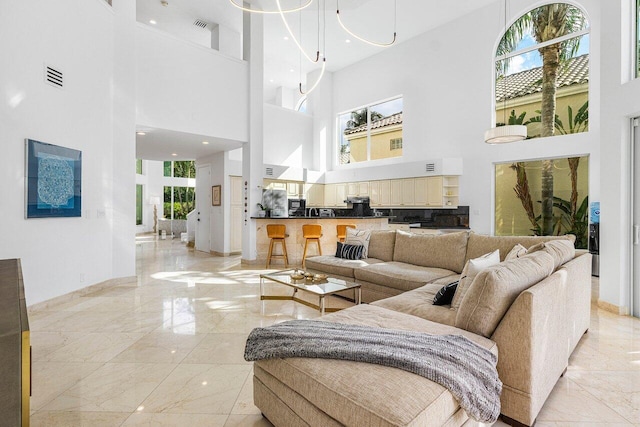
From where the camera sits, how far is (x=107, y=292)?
5023 mm

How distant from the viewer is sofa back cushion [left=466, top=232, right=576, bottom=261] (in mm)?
3770

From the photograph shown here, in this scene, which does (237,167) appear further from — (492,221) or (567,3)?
(567,3)

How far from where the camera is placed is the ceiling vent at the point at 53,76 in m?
4.21

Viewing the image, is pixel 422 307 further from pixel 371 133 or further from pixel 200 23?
pixel 200 23

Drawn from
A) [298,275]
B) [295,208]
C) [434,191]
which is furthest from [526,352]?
[295,208]

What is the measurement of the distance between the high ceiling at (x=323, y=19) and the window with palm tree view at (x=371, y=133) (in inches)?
68.9

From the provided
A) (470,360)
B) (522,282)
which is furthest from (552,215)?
(470,360)

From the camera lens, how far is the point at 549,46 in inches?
279

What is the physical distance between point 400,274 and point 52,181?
Result: 4539 millimetres

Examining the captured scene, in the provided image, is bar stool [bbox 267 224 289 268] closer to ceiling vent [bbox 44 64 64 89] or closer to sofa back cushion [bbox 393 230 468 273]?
sofa back cushion [bbox 393 230 468 273]

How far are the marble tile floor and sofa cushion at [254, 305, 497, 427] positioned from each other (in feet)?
2.02

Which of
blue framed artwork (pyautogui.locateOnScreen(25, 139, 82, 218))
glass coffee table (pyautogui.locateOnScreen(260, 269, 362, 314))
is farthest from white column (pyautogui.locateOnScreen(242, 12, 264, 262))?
blue framed artwork (pyautogui.locateOnScreen(25, 139, 82, 218))

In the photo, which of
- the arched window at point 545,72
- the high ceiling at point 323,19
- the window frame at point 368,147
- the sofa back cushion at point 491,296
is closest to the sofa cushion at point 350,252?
the sofa back cushion at point 491,296

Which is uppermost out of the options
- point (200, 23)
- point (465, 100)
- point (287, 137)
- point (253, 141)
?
point (200, 23)
